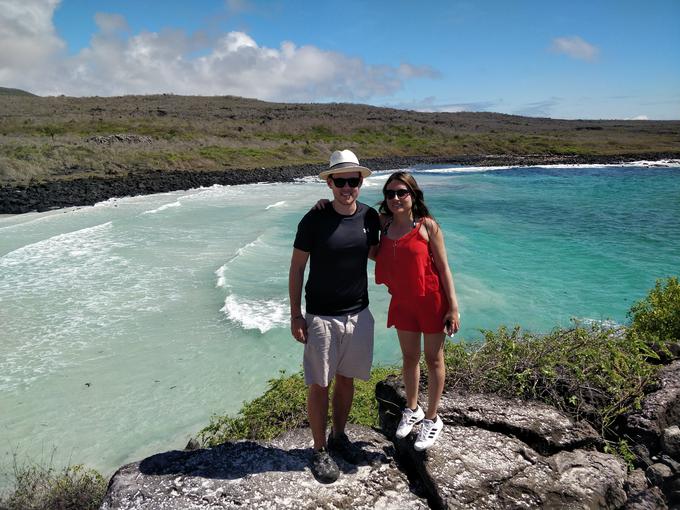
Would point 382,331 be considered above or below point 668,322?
below

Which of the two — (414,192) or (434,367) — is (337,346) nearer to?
(434,367)

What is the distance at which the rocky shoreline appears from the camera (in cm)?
2761

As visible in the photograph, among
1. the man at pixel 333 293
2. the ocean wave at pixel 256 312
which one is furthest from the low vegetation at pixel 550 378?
the ocean wave at pixel 256 312

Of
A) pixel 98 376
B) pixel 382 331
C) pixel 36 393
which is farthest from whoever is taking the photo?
pixel 382 331

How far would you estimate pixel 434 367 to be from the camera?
381 cm

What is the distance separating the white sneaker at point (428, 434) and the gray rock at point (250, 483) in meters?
0.29

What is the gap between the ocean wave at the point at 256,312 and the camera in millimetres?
10797

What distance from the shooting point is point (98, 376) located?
8.71 m

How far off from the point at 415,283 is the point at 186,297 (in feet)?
32.7

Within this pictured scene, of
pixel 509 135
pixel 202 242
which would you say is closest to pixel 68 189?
pixel 202 242

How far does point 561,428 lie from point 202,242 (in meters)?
16.6

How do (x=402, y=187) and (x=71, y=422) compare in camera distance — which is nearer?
(x=402, y=187)

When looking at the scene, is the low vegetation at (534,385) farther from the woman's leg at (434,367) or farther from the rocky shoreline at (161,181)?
the rocky shoreline at (161,181)

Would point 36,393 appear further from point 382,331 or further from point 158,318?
point 382,331
